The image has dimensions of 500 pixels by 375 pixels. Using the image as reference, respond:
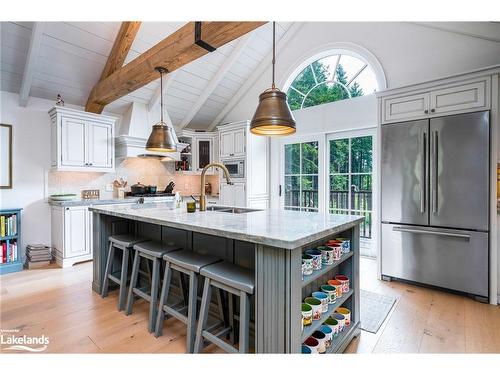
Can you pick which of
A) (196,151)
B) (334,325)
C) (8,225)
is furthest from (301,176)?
(8,225)

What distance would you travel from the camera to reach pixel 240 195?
495cm

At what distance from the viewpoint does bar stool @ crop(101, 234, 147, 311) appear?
8.23 feet

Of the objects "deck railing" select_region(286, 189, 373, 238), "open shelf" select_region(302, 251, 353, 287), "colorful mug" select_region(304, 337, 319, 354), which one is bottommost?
"colorful mug" select_region(304, 337, 319, 354)

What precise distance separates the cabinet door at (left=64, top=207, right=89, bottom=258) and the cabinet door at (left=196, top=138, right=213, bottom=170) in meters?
2.43

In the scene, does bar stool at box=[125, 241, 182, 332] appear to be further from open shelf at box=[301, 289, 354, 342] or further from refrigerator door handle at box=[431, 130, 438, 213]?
refrigerator door handle at box=[431, 130, 438, 213]

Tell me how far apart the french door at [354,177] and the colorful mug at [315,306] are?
8.47ft

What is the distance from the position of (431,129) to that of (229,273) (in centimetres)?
264

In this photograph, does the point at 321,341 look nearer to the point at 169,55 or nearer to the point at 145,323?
the point at 145,323

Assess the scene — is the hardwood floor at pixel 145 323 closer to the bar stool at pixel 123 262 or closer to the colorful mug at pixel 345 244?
the bar stool at pixel 123 262

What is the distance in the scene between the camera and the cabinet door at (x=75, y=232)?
12.5 feet

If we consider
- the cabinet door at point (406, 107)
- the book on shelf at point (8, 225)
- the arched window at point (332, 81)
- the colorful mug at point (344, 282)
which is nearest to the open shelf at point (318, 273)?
the colorful mug at point (344, 282)

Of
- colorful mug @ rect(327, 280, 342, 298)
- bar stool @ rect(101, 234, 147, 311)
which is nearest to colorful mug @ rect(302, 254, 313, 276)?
colorful mug @ rect(327, 280, 342, 298)

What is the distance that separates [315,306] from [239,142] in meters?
3.73
